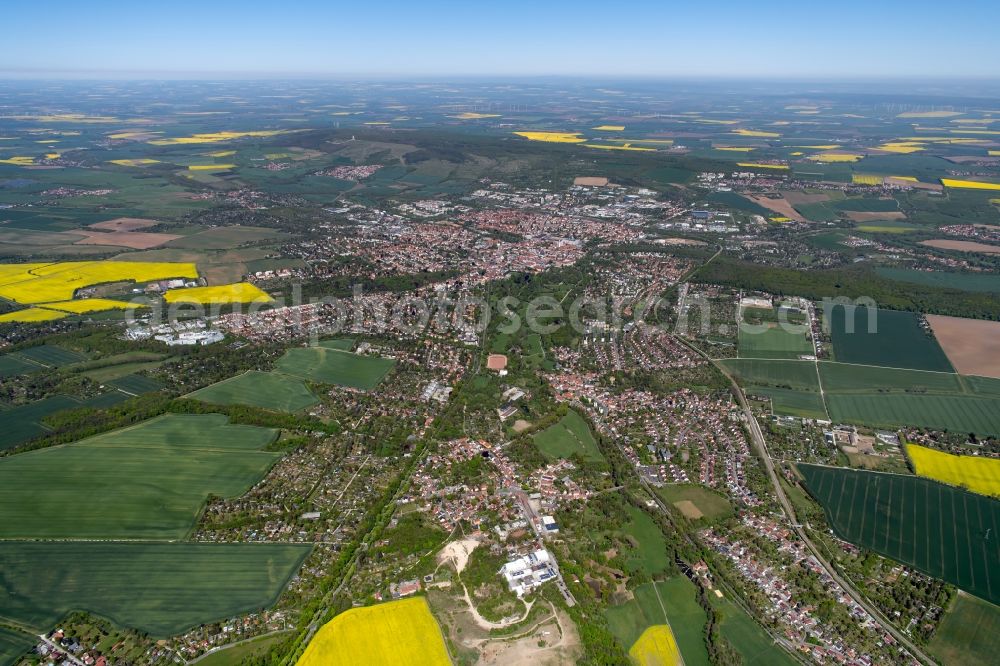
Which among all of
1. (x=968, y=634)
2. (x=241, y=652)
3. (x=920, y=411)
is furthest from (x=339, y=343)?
(x=920, y=411)

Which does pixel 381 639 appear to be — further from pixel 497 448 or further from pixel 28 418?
pixel 28 418

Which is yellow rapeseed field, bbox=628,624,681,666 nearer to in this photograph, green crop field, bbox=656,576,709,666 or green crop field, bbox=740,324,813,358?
green crop field, bbox=656,576,709,666

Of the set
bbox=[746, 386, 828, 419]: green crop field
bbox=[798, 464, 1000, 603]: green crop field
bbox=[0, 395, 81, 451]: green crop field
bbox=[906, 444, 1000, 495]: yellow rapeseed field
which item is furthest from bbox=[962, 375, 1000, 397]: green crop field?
bbox=[0, 395, 81, 451]: green crop field

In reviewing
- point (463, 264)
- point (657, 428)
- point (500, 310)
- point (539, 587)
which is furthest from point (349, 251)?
point (539, 587)

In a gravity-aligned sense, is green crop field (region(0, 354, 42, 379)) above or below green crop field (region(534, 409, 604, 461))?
above

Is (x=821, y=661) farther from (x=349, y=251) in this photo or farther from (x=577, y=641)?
(x=349, y=251)

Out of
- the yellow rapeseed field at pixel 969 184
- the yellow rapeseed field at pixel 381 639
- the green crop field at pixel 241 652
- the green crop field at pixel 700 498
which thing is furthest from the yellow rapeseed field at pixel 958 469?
the yellow rapeseed field at pixel 969 184
